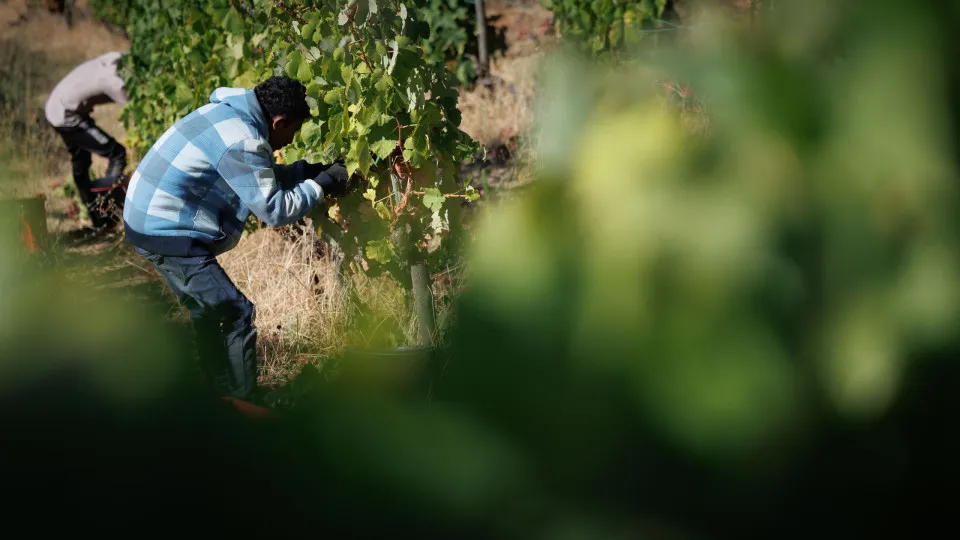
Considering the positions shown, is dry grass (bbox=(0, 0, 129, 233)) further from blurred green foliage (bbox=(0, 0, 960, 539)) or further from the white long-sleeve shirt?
blurred green foliage (bbox=(0, 0, 960, 539))

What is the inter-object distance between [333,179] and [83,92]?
5.89 meters

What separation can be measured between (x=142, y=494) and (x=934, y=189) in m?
0.51

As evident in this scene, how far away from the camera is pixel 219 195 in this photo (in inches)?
166

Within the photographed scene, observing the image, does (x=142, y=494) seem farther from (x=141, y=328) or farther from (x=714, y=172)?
(x=714, y=172)

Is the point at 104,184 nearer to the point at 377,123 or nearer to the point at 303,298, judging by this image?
the point at 303,298

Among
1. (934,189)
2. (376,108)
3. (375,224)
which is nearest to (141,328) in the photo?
(934,189)

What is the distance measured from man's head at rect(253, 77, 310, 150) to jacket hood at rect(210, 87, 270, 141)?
44mm

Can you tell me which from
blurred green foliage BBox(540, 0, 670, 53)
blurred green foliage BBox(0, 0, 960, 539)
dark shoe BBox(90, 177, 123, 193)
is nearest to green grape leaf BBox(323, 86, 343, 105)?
blurred green foliage BBox(0, 0, 960, 539)

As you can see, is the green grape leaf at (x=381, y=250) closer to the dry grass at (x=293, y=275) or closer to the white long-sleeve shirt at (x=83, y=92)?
the dry grass at (x=293, y=275)

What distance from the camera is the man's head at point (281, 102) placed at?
14.2 feet

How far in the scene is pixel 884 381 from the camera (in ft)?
Result: 1.70

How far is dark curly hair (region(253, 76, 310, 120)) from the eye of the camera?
14.2ft

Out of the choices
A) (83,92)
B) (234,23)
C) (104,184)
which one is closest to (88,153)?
(104,184)

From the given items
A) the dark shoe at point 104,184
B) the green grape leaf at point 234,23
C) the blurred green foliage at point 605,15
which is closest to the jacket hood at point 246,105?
the green grape leaf at point 234,23
